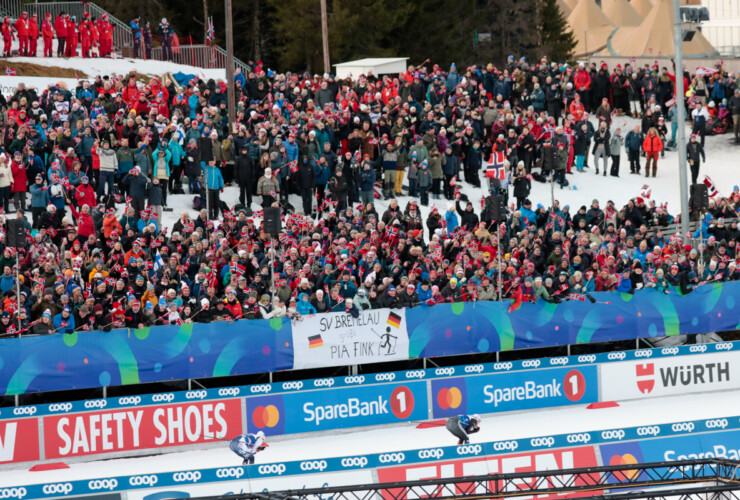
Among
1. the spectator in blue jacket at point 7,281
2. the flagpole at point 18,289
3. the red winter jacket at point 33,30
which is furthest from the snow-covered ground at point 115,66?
the flagpole at point 18,289

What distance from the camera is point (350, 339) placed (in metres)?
20.8

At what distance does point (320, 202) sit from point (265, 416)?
8.76 meters

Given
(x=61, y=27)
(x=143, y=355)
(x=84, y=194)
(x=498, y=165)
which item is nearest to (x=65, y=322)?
(x=143, y=355)

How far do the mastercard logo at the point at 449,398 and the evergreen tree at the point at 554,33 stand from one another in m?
37.2

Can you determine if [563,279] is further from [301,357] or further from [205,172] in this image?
[205,172]

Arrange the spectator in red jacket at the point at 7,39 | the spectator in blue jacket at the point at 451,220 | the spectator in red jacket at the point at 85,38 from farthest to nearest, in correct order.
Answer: the spectator in red jacket at the point at 85,38
the spectator in red jacket at the point at 7,39
the spectator in blue jacket at the point at 451,220

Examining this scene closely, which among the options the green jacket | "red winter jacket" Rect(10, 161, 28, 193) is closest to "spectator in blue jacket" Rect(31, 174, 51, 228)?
"red winter jacket" Rect(10, 161, 28, 193)

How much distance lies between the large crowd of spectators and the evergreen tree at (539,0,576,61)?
21763mm

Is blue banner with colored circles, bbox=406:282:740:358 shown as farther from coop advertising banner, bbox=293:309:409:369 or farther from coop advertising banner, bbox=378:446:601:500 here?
coop advertising banner, bbox=378:446:601:500

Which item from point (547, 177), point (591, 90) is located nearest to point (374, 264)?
point (547, 177)

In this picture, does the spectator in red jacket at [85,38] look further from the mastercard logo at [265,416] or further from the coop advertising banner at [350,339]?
the mastercard logo at [265,416]

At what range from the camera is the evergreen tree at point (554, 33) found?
55.8 m

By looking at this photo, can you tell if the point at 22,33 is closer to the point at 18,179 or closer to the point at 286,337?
the point at 18,179

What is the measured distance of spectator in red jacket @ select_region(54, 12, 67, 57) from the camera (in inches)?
1410
